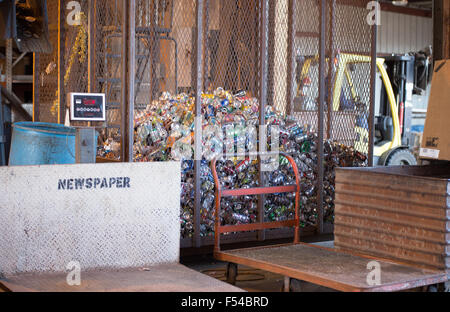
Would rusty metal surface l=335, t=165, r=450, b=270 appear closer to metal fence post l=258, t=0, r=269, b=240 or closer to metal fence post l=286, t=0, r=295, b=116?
metal fence post l=258, t=0, r=269, b=240

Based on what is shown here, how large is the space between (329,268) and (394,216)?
0.69 m

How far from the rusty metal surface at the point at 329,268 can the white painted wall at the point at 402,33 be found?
1824cm

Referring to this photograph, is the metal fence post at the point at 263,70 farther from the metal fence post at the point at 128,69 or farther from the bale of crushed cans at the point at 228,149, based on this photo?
the metal fence post at the point at 128,69

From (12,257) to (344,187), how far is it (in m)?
2.72

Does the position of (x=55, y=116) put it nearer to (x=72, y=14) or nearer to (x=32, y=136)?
(x=72, y=14)

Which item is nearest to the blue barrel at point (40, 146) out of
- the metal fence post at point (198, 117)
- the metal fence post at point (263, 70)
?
the metal fence post at point (198, 117)

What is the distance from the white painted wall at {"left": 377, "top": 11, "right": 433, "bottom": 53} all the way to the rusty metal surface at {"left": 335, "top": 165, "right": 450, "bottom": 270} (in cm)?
1802

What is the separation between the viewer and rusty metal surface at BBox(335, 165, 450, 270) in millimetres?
4508

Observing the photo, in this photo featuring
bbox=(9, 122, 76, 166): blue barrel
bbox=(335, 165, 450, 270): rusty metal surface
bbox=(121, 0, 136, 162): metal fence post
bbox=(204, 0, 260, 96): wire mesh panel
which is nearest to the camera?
bbox=(335, 165, 450, 270): rusty metal surface

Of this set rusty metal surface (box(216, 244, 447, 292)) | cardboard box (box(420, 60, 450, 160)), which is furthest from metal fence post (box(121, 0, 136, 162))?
cardboard box (box(420, 60, 450, 160))

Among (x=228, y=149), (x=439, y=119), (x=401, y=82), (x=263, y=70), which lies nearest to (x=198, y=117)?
(x=228, y=149)

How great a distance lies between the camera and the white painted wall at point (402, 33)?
22625mm

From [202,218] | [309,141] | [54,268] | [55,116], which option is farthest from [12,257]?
[55,116]

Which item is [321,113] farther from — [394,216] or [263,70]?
[394,216]
